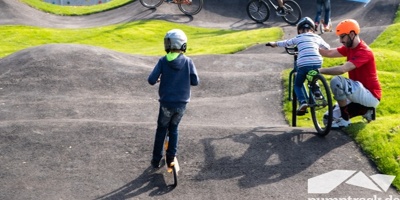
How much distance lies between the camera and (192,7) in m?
28.8

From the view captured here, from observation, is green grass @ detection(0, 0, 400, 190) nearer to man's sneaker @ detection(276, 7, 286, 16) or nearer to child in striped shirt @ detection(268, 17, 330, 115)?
child in striped shirt @ detection(268, 17, 330, 115)

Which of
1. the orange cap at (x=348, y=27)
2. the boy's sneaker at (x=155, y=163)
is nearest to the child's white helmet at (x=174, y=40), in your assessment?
the boy's sneaker at (x=155, y=163)

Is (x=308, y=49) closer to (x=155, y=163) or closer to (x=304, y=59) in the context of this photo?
(x=304, y=59)

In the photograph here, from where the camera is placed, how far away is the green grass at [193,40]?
1128cm

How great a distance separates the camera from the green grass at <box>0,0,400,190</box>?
37.0 ft

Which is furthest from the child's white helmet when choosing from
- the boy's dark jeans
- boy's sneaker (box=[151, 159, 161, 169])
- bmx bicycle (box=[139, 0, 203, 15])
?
bmx bicycle (box=[139, 0, 203, 15])

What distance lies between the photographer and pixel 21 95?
1266cm

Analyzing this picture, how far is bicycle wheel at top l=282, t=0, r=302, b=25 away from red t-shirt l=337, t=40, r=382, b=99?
16125mm

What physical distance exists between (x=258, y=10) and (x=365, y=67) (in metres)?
17.9

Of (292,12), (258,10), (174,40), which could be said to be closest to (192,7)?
(258,10)

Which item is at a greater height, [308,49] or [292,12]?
[308,49]

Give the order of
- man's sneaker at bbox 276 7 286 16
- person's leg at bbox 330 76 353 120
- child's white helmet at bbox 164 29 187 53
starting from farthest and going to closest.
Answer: man's sneaker at bbox 276 7 286 16
person's leg at bbox 330 76 353 120
child's white helmet at bbox 164 29 187 53

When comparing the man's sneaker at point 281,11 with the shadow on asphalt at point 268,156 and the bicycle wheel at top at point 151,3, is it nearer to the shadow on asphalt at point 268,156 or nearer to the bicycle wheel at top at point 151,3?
the bicycle wheel at top at point 151,3

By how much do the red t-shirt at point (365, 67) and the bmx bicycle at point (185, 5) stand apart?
19922 millimetres
